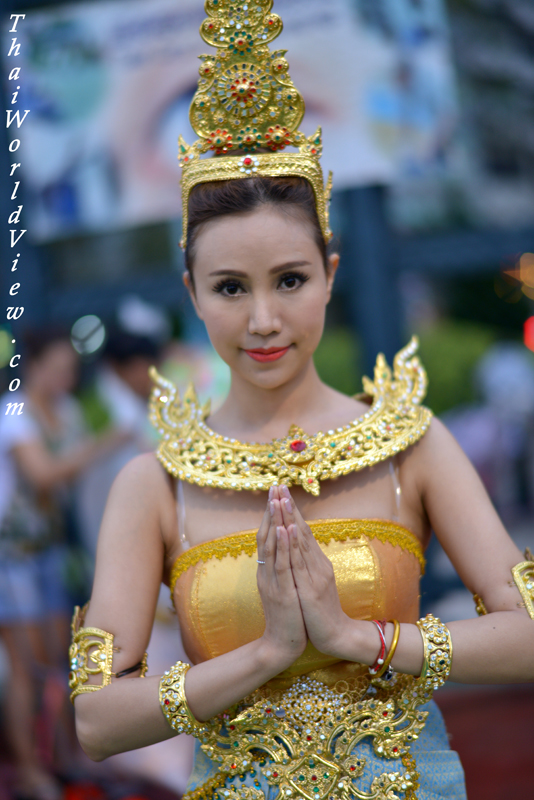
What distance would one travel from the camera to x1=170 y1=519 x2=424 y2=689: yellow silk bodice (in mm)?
1533

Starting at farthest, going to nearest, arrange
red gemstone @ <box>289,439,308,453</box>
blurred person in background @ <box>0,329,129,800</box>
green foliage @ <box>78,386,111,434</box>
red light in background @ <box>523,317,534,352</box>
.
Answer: green foliage @ <box>78,386,111,434</box> → red light in background @ <box>523,317,534,352</box> → blurred person in background @ <box>0,329,129,800</box> → red gemstone @ <box>289,439,308,453</box>

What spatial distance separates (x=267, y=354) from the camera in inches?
62.4

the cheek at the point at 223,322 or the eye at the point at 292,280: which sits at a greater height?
the eye at the point at 292,280

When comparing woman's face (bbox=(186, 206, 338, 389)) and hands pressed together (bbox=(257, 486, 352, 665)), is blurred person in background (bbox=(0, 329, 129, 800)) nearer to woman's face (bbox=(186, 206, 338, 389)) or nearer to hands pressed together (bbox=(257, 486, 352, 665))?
woman's face (bbox=(186, 206, 338, 389))

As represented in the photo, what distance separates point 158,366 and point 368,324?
1158 mm

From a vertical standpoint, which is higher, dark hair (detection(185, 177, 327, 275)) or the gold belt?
dark hair (detection(185, 177, 327, 275))

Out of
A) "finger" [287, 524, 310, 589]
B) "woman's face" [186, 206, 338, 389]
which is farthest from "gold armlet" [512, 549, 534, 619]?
"woman's face" [186, 206, 338, 389]

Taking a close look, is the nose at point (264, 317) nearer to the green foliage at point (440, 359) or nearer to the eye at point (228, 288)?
the eye at point (228, 288)

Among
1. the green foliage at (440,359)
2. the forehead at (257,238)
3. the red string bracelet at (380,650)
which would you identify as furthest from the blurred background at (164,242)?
the forehead at (257,238)

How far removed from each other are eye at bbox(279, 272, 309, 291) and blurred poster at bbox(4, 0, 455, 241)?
2.57 m

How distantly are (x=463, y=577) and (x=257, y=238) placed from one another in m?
0.78

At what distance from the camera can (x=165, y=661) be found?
11.8 feet

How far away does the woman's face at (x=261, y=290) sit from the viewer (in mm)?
1539

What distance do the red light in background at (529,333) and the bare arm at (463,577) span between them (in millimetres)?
3432
